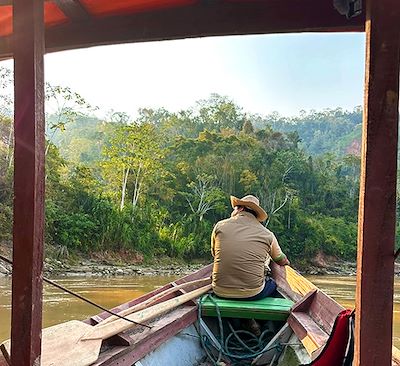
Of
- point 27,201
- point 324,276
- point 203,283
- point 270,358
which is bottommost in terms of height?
point 324,276

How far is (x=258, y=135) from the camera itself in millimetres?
26203

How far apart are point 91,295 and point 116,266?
5.73 meters

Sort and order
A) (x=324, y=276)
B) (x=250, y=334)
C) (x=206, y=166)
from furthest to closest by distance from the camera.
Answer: (x=206, y=166) → (x=324, y=276) → (x=250, y=334)

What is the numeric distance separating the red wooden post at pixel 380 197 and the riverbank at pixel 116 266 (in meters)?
12.8

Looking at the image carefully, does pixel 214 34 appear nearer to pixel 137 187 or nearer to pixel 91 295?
pixel 91 295

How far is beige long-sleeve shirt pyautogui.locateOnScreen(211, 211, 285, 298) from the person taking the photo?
324cm

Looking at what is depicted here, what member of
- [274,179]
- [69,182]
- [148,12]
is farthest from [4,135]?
[148,12]

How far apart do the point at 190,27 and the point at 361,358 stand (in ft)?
3.20

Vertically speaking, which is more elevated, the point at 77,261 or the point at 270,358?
the point at 270,358

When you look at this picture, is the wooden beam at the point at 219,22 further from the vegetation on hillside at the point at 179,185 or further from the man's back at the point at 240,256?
the vegetation on hillside at the point at 179,185

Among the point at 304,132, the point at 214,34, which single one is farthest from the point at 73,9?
the point at 304,132

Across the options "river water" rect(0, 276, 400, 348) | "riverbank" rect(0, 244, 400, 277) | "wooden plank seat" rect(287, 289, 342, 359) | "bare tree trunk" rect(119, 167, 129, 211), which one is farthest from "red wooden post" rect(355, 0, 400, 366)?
"bare tree trunk" rect(119, 167, 129, 211)

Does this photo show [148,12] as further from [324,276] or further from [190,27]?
[324,276]

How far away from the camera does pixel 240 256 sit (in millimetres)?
3258
